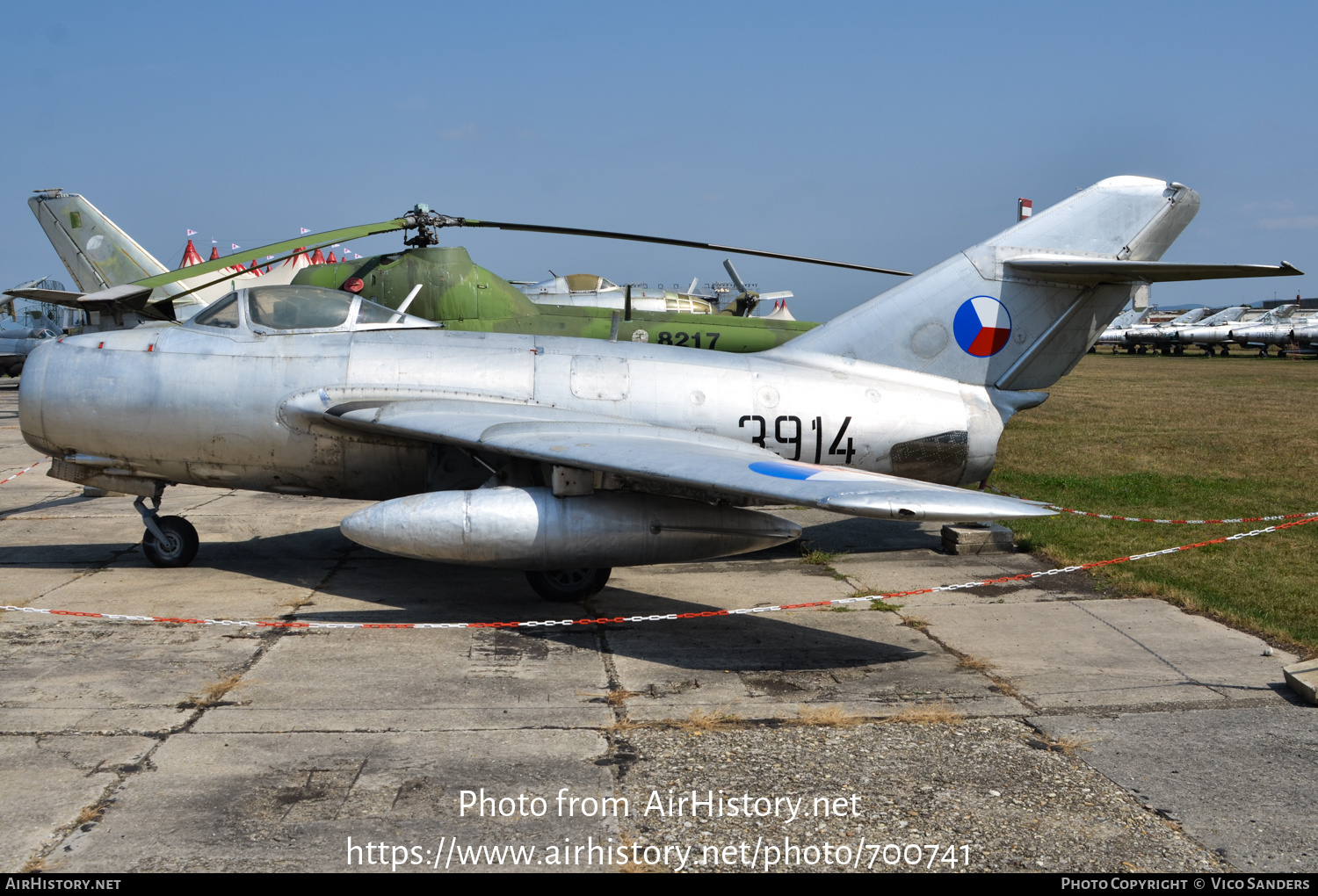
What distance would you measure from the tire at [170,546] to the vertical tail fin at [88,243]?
15.7m

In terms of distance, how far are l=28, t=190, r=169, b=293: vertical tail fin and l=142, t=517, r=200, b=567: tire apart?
51.5ft

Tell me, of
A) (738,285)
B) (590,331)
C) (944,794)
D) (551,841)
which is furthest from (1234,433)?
(551,841)

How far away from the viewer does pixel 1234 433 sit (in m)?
20.4

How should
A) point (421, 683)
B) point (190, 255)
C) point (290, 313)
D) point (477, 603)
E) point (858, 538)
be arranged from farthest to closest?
point (190, 255), point (858, 538), point (290, 313), point (477, 603), point (421, 683)

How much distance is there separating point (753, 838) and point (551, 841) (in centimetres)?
89

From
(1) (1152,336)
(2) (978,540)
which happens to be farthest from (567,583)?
(1) (1152,336)

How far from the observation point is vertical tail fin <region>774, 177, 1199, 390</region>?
9.96 meters

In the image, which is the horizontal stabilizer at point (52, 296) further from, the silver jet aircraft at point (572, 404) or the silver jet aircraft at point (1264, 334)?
the silver jet aircraft at point (1264, 334)

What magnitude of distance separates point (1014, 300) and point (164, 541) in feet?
29.0

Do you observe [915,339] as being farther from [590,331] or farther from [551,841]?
[551,841]

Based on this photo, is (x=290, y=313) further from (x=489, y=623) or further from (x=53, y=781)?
(x=53, y=781)

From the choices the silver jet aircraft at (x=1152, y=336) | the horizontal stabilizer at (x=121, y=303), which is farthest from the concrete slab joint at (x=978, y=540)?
the silver jet aircraft at (x=1152, y=336)

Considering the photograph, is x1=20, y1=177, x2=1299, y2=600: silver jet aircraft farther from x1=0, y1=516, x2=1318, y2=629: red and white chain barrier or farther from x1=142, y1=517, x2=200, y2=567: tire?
x1=0, y1=516, x2=1318, y2=629: red and white chain barrier

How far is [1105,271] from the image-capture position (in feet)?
31.6
